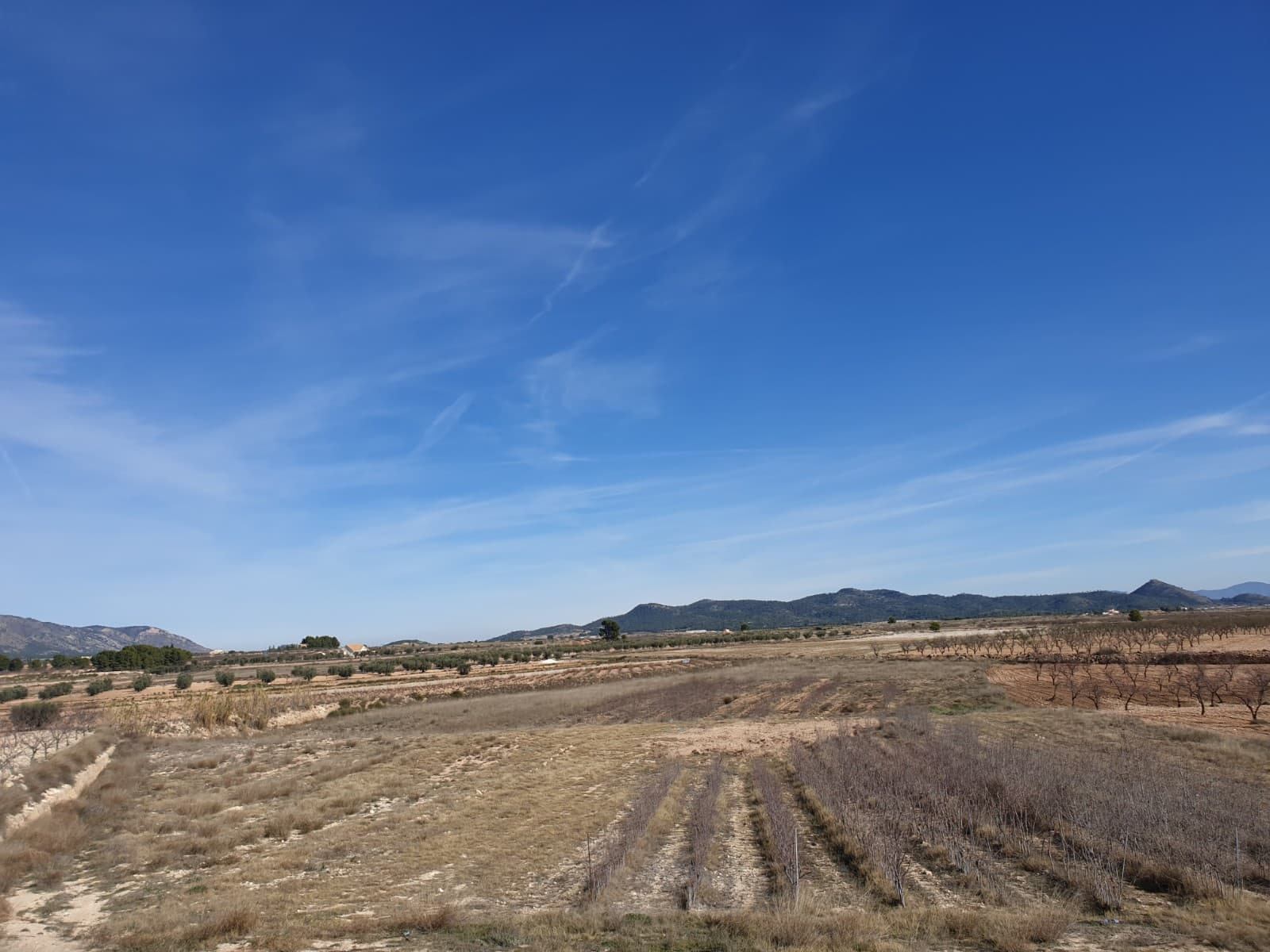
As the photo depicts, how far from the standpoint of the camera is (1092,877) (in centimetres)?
1080

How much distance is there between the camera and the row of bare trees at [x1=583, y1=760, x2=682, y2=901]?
12453 mm

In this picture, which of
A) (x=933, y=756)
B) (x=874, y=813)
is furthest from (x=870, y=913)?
(x=933, y=756)

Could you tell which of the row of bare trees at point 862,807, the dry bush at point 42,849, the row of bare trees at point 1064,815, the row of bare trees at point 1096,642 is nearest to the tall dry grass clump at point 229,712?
the dry bush at point 42,849

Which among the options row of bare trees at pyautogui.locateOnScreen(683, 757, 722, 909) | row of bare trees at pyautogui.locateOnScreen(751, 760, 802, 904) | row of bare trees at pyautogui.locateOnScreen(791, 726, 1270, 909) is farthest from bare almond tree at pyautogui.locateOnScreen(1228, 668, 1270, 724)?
row of bare trees at pyautogui.locateOnScreen(683, 757, 722, 909)

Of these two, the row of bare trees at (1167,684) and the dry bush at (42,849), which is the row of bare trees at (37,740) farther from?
the row of bare trees at (1167,684)

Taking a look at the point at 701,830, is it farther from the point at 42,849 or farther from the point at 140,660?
the point at 140,660

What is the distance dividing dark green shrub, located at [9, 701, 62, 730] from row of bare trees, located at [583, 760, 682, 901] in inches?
1304

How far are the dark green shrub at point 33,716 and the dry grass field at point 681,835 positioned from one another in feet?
16.3

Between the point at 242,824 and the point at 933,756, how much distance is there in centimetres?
1826

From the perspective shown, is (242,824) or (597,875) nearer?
(597,875)

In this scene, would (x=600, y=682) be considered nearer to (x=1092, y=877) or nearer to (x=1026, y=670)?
(x=1026, y=670)

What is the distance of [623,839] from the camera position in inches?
594

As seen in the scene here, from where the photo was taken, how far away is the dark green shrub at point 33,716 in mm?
35750

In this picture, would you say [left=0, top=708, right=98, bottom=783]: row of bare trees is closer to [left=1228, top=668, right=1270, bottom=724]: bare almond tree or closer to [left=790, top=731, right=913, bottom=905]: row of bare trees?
[left=790, top=731, right=913, bottom=905]: row of bare trees
